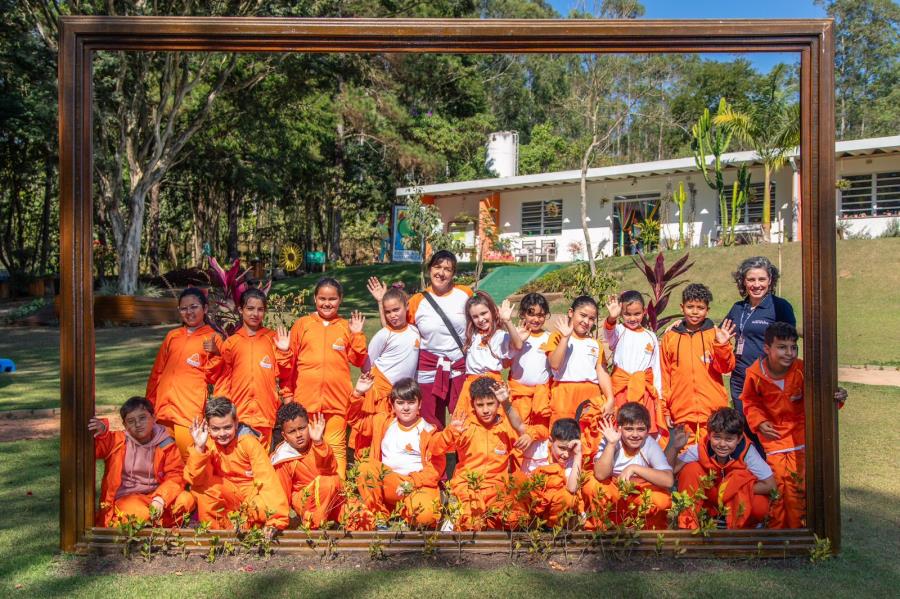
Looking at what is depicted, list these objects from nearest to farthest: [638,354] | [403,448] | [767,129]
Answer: [403,448] < [638,354] < [767,129]

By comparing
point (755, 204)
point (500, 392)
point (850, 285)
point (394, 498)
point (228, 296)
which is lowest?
point (394, 498)

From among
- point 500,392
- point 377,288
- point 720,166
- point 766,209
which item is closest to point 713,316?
point 766,209

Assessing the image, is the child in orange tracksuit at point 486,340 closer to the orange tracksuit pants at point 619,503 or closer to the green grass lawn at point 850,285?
the orange tracksuit pants at point 619,503

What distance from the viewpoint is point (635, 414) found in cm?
409

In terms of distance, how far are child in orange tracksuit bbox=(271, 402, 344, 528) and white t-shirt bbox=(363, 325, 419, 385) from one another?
33.1 inches

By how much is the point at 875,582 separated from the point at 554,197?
20.7 metres

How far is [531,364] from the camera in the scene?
4.93 m

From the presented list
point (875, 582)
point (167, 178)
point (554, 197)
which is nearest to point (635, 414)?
point (875, 582)

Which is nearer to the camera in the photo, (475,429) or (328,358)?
(475,429)

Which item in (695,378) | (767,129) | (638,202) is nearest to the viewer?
(695,378)

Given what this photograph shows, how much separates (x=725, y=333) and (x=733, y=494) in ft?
3.17

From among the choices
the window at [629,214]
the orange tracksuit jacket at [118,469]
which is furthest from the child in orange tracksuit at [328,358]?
the window at [629,214]

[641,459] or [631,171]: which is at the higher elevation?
[631,171]

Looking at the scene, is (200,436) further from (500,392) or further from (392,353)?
(500,392)
